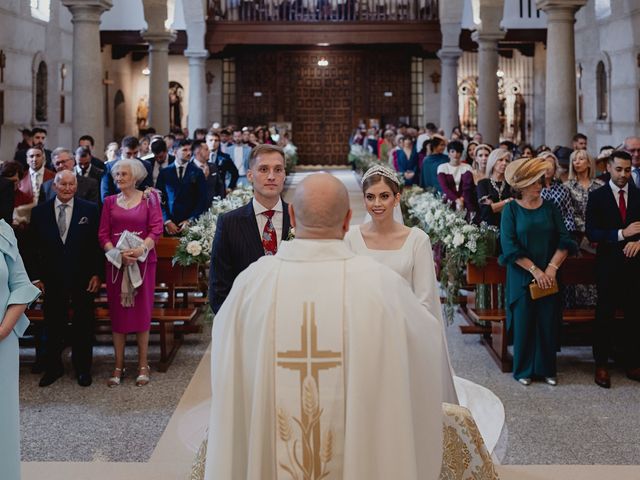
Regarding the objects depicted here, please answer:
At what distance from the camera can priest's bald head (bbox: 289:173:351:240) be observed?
3.04 metres

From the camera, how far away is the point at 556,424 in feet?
19.5

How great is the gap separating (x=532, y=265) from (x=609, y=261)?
69 centimetres

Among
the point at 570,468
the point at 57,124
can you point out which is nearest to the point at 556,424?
the point at 570,468

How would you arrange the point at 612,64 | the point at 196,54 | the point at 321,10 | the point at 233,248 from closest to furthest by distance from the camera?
1. the point at 233,248
2. the point at 612,64
3. the point at 196,54
4. the point at 321,10

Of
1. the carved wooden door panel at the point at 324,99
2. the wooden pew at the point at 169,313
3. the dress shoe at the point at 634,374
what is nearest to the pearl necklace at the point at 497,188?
the dress shoe at the point at 634,374

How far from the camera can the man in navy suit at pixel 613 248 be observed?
6832 mm

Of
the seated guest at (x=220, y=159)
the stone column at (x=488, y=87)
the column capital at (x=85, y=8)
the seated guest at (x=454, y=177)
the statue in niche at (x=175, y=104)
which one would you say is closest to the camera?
the seated guest at (x=454, y=177)

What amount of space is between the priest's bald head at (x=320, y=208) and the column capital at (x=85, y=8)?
1104cm

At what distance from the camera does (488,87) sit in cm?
1883

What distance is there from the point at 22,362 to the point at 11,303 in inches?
155

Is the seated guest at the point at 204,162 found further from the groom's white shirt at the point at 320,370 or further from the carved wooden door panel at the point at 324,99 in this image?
the carved wooden door panel at the point at 324,99

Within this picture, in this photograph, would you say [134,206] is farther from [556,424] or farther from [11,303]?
[556,424]

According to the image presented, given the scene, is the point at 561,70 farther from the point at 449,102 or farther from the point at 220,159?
the point at 449,102

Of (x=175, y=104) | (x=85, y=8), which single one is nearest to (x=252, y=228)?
(x=85, y=8)
